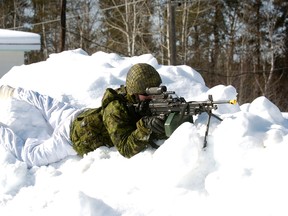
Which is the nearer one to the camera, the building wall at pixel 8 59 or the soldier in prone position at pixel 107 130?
the soldier in prone position at pixel 107 130

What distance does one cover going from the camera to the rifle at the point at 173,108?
3.70 meters

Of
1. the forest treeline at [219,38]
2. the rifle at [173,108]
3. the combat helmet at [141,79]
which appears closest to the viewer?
the rifle at [173,108]

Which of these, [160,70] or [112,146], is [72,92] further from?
[112,146]

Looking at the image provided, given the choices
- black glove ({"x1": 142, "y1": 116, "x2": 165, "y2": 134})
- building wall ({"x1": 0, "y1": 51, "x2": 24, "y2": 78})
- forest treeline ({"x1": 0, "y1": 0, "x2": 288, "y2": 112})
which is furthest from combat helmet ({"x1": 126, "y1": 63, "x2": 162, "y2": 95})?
forest treeline ({"x1": 0, "y1": 0, "x2": 288, "y2": 112})

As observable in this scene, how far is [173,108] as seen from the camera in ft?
12.6

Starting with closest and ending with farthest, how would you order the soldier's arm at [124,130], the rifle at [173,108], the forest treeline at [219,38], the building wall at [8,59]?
the rifle at [173,108] < the soldier's arm at [124,130] < the building wall at [8,59] < the forest treeline at [219,38]

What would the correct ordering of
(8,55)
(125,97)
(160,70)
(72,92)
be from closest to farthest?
(125,97) → (72,92) → (160,70) → (8,55)

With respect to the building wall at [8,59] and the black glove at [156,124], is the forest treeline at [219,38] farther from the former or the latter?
the black glove at [156,124]

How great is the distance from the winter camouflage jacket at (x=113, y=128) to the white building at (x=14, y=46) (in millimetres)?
8629

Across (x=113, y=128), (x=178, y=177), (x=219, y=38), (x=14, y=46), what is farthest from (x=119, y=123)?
(x=219, y=38)

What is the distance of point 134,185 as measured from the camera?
12.1 ft

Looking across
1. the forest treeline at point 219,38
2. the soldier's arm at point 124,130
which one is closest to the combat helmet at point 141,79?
the soldier's arm at point 124,130

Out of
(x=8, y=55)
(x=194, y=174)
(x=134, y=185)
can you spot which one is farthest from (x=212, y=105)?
(x=8, y=55)

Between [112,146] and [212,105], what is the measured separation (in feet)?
3.26
